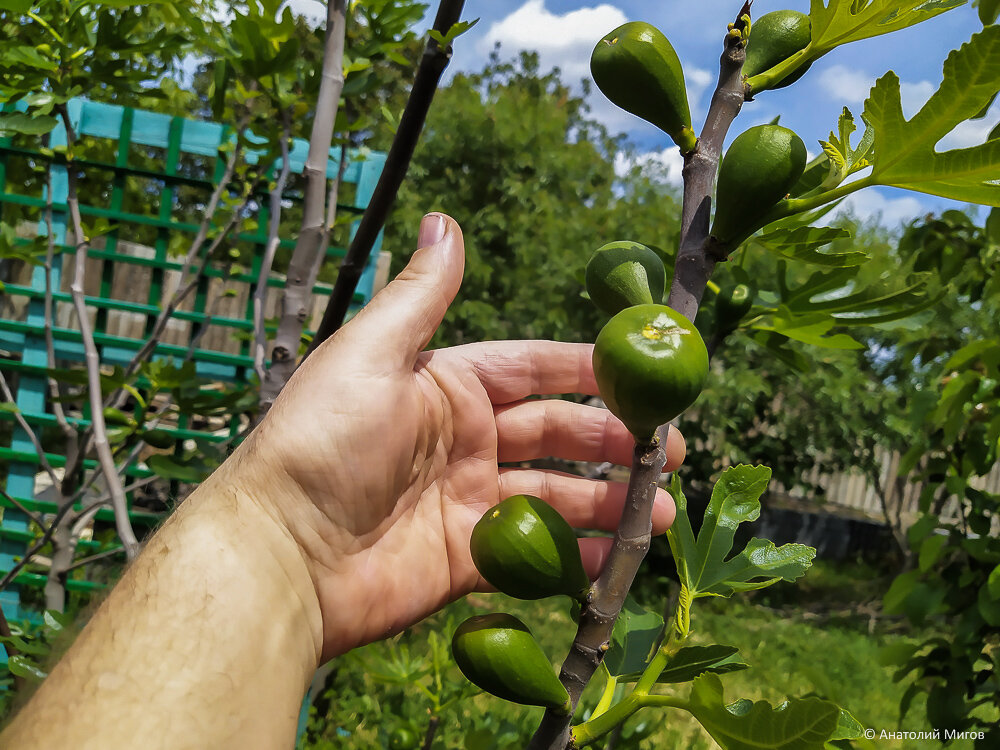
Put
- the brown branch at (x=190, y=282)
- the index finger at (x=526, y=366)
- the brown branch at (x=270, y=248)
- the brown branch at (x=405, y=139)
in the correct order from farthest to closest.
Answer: the brown branch at (x=190, y=282) < the brown branch at (x=270, y=248) < the index finger at (x=526, y=366) < the brown branch at (x=405, y=139)

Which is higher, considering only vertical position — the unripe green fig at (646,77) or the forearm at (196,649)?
the unripe green fig at (646,77)

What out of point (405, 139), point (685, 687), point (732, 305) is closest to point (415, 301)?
point (405, 139)

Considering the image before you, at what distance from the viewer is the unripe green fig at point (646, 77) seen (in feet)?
2.50

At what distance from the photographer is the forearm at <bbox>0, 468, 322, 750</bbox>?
0.92 m

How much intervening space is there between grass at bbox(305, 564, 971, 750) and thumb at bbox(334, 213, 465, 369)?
0.84 meters

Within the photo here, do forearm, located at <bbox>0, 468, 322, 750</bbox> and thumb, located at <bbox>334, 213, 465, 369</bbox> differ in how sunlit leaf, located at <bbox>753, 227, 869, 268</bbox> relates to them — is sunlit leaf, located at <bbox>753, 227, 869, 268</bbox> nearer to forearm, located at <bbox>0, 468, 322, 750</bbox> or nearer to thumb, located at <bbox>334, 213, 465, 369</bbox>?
thumb, located at <bbox>334, 213, 465, 369</bbox>

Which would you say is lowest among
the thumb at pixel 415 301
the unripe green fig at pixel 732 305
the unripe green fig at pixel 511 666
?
the unripe green fig at pixel 511 666

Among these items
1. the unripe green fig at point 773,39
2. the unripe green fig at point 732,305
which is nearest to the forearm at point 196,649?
the unripe green fig at point 732,305

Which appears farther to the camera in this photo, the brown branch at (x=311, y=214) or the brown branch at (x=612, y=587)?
the brown branch at (x=311, y=214)

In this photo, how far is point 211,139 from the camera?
10.8 feet

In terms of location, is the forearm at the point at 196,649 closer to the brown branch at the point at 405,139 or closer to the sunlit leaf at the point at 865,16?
the brown branch at the point at 405,139

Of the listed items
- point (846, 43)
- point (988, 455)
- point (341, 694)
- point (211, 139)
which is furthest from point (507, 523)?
point (341, 694)

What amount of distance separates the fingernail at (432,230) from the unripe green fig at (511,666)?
0.79m

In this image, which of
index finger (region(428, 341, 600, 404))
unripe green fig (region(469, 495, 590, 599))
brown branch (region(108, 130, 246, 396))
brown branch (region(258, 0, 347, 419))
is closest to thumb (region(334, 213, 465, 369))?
index finger (region(428, 341, 600, 404))
